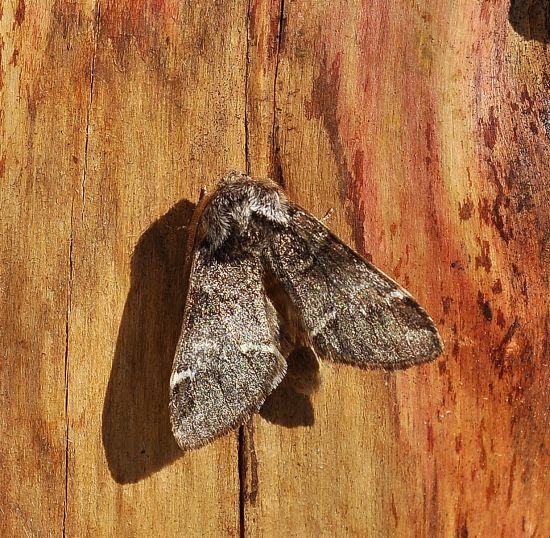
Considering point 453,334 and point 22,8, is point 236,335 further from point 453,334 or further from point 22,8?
point 22,8

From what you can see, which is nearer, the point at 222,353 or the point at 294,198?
→ the point at 222,353

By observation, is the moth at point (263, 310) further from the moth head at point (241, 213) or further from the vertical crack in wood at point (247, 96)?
A: the vertical crack in wood at point (247, 96)

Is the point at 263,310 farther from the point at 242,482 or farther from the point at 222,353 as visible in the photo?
the point at 242,482

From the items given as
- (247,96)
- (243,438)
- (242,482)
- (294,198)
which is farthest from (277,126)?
(242,482)

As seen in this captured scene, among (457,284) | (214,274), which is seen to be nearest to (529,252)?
(457,284)

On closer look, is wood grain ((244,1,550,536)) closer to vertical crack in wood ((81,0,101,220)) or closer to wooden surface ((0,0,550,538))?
wooden surface ((0,0,550,538))

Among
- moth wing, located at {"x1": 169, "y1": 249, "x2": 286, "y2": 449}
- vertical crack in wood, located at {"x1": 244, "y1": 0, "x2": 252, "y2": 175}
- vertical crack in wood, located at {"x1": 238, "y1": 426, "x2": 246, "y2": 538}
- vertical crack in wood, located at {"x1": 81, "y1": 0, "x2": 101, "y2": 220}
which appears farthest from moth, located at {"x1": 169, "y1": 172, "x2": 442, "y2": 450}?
vertical crack in wood, located at {"x1": 81, "y1": 0, "x2": 101, "y2": 220}
